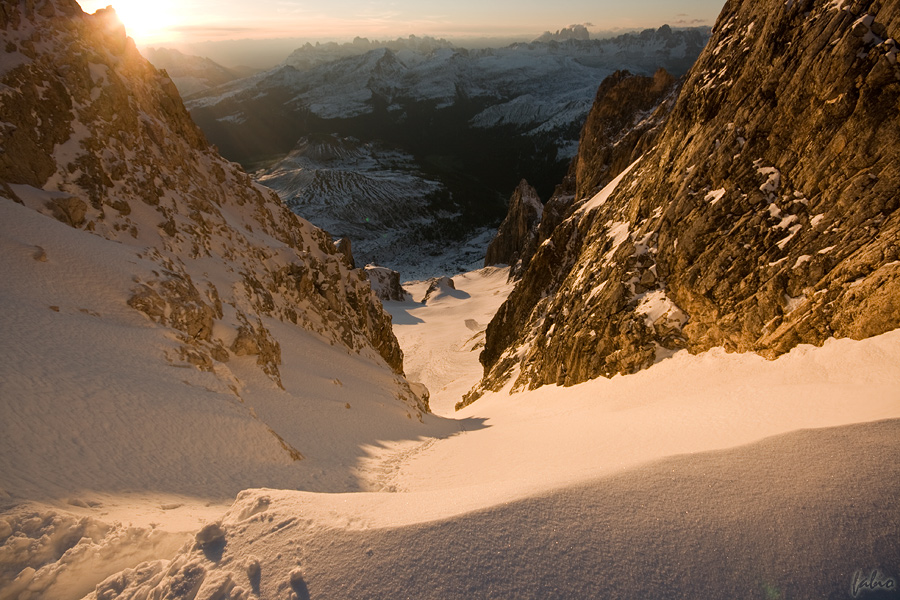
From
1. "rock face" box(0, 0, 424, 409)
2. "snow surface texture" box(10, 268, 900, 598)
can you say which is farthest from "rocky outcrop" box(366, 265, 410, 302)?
"snow surface texture" box(10, 268, 900, 598)

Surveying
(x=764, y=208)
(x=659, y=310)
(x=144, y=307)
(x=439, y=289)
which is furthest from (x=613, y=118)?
(x=144, y=307)

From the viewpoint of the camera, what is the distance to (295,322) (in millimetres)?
19641

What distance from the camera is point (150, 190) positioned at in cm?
1752

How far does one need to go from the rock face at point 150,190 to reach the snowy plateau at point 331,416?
102 millimetres

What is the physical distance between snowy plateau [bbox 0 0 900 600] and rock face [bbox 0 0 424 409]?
10 centimetres

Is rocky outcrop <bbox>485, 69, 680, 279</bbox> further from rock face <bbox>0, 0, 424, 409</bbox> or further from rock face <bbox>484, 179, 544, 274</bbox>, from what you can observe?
rock face <bbox>484, 179, 544, 274</bbox>

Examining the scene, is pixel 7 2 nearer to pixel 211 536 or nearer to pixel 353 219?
pixel 211 536

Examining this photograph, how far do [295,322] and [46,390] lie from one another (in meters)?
12.9

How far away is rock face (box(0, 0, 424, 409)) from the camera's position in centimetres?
1329

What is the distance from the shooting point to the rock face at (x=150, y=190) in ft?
43.6

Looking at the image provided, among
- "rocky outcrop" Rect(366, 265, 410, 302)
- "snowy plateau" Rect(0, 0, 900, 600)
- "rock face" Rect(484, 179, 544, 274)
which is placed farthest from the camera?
"rock face" Rect(484, 179, 544, 274)

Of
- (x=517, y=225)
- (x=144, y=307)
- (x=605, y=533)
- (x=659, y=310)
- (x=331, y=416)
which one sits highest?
(x=144, y=307)

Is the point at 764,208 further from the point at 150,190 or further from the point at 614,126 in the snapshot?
the point at 614,126

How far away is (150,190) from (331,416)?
39.7 feet
